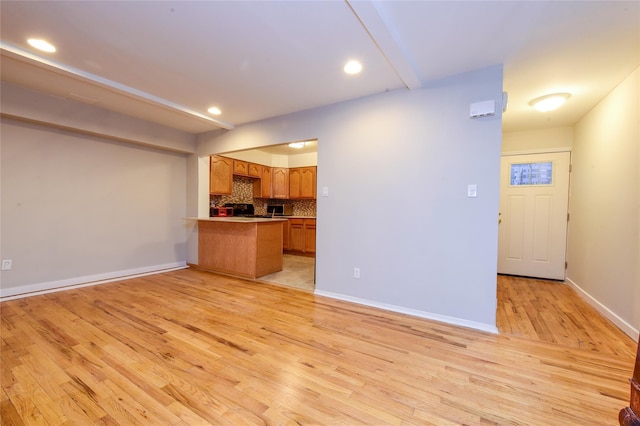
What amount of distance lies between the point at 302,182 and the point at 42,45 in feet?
15.5

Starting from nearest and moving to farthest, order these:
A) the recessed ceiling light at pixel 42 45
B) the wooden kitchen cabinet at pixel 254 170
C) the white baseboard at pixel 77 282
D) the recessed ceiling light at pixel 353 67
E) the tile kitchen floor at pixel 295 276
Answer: the recessed ceiling light at pixel 42 45, the recessed ceiling light at pixel 353 67, the white baseboard at pixel 77 282, the tile kitchen floor at pixel 295 276, the wooden kitchen cabinet at pixel 254 170

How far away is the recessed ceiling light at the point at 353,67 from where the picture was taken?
2387 millimetres

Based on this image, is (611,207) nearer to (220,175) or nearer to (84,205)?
(220,175)

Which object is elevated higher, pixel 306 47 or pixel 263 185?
pixel 306 47

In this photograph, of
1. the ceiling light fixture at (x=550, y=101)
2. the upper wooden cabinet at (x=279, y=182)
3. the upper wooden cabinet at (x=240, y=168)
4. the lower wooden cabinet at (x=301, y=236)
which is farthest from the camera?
the upper wooden cabinet at (x=279, y=182)

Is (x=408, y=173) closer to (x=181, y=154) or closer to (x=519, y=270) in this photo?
(x=519, y=270)

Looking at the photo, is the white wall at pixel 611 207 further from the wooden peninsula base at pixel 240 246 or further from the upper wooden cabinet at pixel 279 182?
the upper wooden cabinet at pixel 279 182

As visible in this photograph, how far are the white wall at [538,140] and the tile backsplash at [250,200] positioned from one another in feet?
13.6

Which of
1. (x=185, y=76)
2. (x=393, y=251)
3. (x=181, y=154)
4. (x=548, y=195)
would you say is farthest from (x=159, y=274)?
(x=548, y=195)

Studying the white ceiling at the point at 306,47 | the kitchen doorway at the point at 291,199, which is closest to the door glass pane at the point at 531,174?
the white ceiling at the point at 306,47

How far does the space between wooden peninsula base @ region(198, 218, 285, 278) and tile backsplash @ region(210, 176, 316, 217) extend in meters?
1.17

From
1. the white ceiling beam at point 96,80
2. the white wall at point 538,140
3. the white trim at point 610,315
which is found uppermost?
the white ceiling beam at point 96,80

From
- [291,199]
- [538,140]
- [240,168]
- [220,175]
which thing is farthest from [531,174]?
[220,175]

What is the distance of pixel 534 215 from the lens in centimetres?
422
